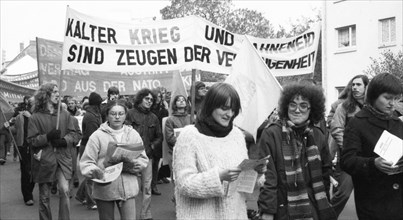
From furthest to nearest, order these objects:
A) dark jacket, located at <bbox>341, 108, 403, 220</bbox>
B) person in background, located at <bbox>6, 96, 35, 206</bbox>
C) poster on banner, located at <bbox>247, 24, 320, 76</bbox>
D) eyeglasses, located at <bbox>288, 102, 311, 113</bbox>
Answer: person in background, located at <bbox>6, 96, 35, 206</bbox> < poster on banner, located at <bbox>247, 24, 320, 76</bbox> < eyeglasses, located at <bbox>288, 102, 311, 113</bbox> < dark jacket, located at <bbox>341, 108, 403, 220</bbox>

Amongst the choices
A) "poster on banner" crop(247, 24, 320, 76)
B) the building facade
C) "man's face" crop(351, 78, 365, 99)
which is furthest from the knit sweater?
the building facade

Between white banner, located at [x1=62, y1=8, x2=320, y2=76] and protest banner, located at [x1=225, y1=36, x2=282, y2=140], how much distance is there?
69.8 inches

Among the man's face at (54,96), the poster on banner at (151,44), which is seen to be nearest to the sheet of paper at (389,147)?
the man's face at (54,96)

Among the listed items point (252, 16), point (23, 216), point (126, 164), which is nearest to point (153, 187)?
point (23, 216)

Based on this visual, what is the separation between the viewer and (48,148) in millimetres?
6379

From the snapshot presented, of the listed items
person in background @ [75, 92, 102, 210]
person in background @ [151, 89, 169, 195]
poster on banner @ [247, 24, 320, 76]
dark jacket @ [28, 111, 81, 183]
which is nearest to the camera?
dark jacket @ [28, 111, 81, 183]

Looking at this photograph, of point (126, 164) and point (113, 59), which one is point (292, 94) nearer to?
point (126, 164)

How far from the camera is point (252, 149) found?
25.8 ft

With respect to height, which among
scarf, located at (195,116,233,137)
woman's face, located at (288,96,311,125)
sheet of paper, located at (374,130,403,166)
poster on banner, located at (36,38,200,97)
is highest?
poster on banner, located at (36,38,200,97)

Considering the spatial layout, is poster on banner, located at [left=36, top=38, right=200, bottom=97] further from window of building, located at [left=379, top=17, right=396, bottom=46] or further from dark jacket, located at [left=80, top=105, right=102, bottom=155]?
window of building, located at [left=379, top=17, right=396, bottom=46]

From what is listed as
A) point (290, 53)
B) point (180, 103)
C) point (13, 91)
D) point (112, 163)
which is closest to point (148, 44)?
point (180, 103)

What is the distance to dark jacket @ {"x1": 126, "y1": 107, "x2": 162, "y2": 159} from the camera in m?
7.87

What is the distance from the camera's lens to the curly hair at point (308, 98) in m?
Answer: 3.88

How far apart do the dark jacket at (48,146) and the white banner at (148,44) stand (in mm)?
1135
